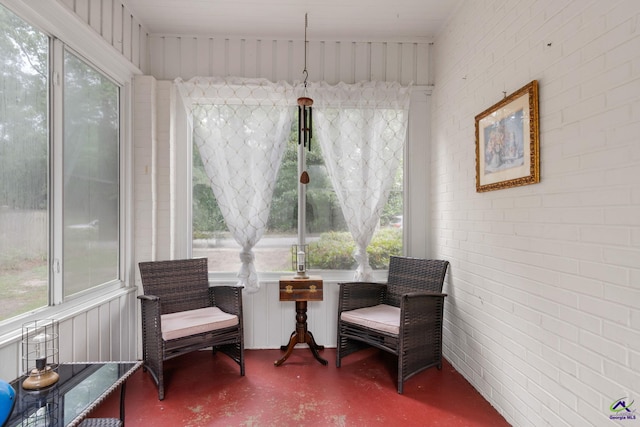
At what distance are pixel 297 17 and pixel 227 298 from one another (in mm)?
2430

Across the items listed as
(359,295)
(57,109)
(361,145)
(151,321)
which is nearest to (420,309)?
(359,295)

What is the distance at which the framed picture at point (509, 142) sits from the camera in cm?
173

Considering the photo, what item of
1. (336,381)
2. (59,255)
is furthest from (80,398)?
(336,381)

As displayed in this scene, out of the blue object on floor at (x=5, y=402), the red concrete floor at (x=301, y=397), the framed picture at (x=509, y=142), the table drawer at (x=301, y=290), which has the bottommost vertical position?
the red concrete floor at (x=301, y=397)

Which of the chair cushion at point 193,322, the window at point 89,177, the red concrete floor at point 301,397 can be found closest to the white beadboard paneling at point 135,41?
the window at point 89,177

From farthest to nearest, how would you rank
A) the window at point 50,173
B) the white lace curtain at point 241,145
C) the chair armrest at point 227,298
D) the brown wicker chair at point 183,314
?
1. the white lace curtain at point 241,145
2. the chair armrest at point 227,298
3. the brown wicker chair at point 183,314
4. the window at point 50,173

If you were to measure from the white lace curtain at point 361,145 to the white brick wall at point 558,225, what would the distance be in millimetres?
678

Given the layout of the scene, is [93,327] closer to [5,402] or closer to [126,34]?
[5,402]

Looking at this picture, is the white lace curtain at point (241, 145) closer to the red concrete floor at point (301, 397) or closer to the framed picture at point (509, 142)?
the red concrete floor at point (301, 397)

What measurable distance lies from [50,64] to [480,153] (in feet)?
9.24

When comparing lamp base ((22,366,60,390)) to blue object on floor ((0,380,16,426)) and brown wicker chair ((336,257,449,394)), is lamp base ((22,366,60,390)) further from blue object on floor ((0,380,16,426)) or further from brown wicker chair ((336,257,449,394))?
brown wicker chair ((336,257,449,394))

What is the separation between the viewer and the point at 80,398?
144 centimetres

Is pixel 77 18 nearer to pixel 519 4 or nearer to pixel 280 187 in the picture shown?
pixel 280 187

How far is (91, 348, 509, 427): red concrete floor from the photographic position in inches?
79.2
